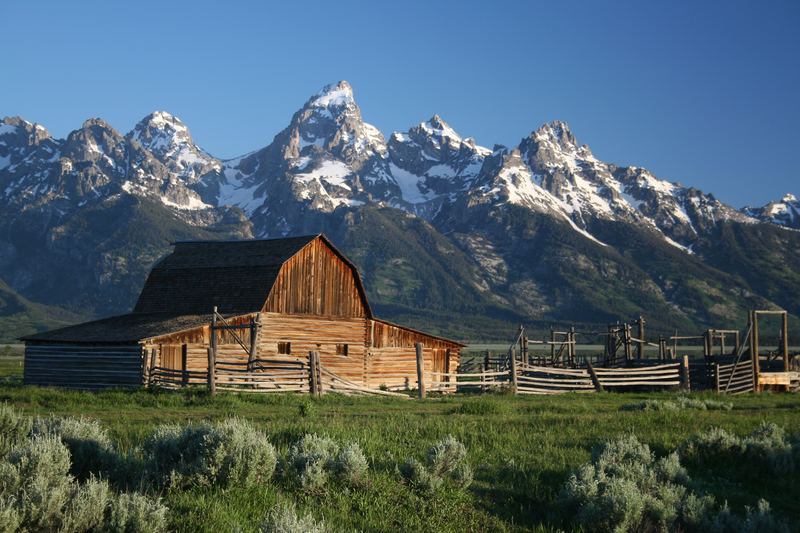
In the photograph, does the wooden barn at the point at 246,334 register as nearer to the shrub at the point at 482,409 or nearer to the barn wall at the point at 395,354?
the barn wall at the point at 395,354

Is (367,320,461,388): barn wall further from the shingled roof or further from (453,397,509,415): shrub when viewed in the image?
(453,397,509,415): shrub

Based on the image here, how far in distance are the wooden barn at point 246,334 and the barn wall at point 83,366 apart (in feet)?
0.14

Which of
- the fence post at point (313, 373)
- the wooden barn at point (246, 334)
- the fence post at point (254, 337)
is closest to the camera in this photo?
the fence post at point (313, 373)

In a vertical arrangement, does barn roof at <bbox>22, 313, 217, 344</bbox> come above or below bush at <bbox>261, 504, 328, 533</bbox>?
above

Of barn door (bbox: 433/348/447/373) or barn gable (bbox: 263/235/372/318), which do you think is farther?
barn door (bbox: 433/348/447/373)

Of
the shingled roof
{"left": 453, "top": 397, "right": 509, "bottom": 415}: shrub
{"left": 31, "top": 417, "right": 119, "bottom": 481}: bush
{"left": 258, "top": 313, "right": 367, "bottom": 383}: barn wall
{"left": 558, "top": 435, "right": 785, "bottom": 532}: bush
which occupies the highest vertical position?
the shingled roof

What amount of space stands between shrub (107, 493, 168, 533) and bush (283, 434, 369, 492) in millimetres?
2433

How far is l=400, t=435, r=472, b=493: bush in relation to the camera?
39.8 ft

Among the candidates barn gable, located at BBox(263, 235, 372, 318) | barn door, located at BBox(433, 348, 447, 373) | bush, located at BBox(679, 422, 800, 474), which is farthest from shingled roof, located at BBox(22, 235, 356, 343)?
bush, located at BBox(679, 422, 800, 474)

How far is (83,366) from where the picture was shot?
36.0 m

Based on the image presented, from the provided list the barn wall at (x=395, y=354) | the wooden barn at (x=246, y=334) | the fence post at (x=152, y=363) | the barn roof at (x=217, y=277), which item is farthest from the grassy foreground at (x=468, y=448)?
the barn wall at (x=395, y=354)

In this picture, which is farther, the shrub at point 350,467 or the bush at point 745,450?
the bush at point 745,450

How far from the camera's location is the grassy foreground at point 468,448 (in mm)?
11008

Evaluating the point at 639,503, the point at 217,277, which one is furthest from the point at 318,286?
the point at 639,503
